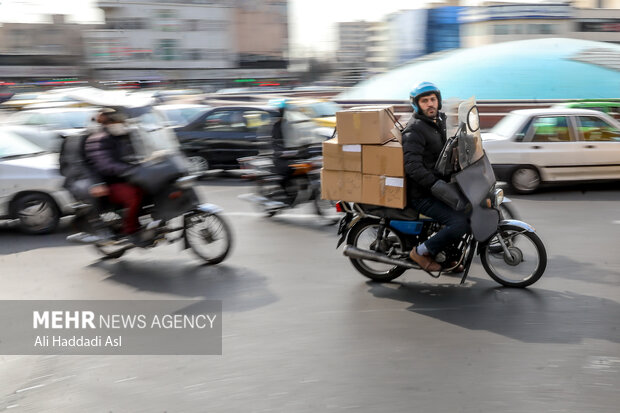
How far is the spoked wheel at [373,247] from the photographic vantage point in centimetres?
636

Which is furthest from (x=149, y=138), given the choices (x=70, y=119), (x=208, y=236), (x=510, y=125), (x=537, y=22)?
(x=537, y=22)

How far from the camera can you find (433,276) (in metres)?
6.15

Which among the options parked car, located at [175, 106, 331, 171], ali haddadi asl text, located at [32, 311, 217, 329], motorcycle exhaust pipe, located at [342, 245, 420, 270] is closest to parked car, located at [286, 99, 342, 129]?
parked car, located at [175, 106, 331, 171]

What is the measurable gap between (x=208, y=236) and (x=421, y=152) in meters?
2.61

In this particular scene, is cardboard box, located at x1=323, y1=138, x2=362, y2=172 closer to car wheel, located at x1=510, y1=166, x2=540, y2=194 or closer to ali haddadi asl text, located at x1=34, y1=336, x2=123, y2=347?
ali haddadi asl text, located at x1=34, y1=336, x2=123, y2=347

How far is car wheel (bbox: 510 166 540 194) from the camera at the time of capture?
1166 cm

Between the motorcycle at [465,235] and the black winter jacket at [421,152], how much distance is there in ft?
0.57

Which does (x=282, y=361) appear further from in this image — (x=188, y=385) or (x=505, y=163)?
(x=505, y=163)

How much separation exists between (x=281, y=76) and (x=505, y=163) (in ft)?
303

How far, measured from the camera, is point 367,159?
6.21 metres

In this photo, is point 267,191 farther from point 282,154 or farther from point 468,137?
point 468,137

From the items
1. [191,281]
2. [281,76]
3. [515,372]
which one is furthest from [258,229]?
[281,76]

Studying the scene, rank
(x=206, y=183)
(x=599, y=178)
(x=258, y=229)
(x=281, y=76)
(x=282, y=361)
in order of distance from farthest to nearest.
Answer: (x=281, y=76)
(x=206, y=183)
(x=599, y=178)
(x=258, y=229)
(x=282, y=361)

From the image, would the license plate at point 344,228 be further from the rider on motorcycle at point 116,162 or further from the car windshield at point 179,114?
the car windshield at point 179,114
